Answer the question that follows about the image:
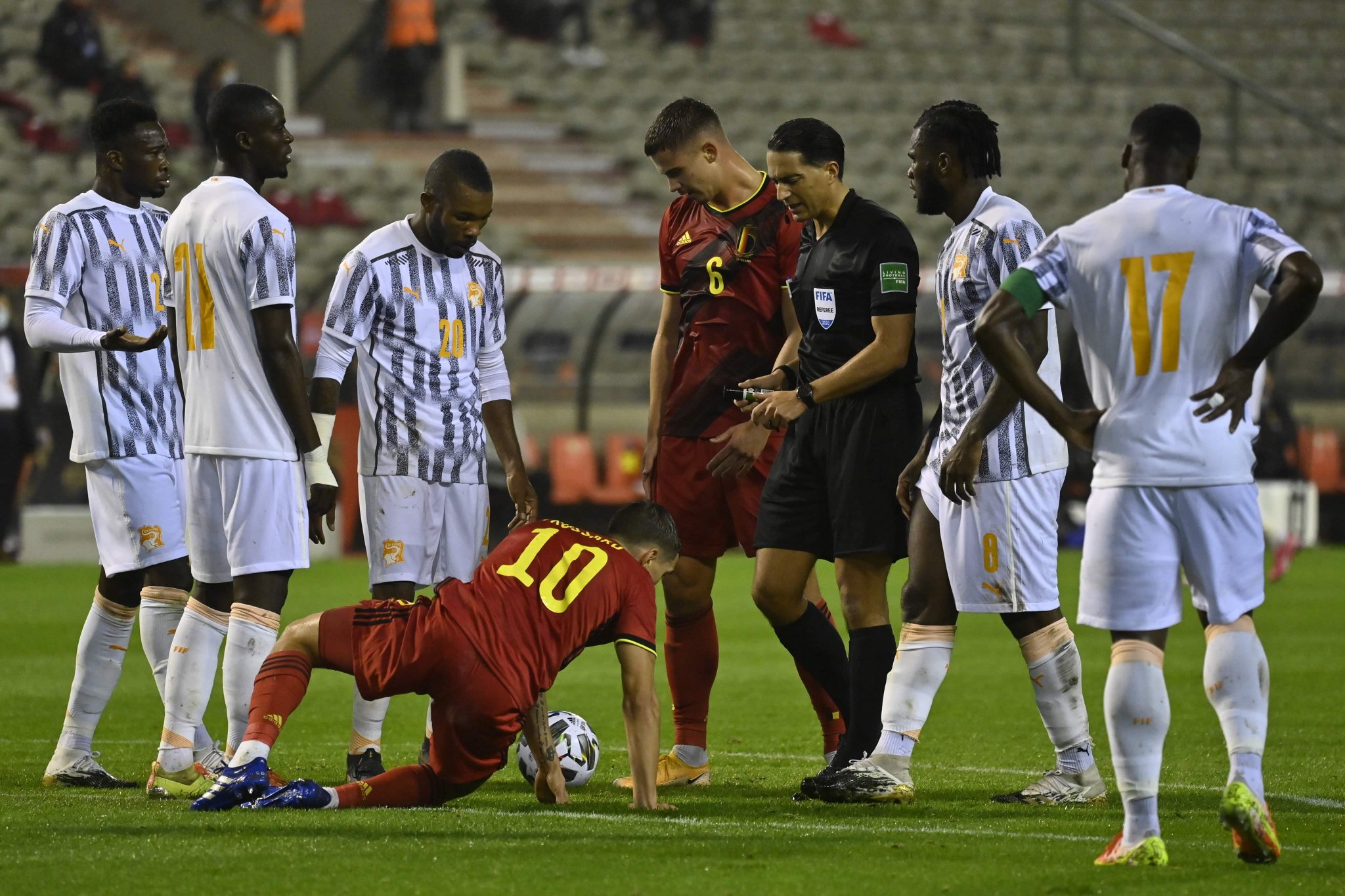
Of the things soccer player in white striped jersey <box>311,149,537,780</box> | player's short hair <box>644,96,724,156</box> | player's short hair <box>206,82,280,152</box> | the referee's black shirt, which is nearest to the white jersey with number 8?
player's short hair <box>206,82,280,152</box>

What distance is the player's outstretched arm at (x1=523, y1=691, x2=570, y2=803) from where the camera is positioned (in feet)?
16.5

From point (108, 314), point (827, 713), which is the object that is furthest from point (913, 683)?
point (108, 314)

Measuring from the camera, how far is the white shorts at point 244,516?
5.17m

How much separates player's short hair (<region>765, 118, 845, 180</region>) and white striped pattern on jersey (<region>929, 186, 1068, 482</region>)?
454mm

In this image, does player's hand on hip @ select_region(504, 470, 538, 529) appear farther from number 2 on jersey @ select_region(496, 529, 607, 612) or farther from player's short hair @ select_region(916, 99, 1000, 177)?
player's short hair @ select_region(916, 99, 1000, 177)

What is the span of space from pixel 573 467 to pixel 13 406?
476cm

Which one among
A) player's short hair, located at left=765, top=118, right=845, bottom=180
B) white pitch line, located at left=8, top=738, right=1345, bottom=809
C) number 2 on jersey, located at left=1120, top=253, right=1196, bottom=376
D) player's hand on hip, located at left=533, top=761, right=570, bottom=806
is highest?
player's short hair, located at left=765, top=118, right=845, bottom=180

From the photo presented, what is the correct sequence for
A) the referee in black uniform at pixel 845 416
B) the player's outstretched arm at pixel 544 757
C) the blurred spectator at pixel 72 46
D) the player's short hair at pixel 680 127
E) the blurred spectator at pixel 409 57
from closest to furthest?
1. the player's outstretched arm at pixel 544 757
2. the referee in black uniform at pixel 845 416
3. the player's short hair at pixel 680 127
4. the blurred spectator at pixel 72 46
5. the blurred spectator at pixel 409 57

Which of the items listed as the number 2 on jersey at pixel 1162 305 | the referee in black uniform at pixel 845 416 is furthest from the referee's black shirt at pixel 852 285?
the number 2 on jersey at pixel 1162 305

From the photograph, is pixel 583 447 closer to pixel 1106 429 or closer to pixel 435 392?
pixel 435 392

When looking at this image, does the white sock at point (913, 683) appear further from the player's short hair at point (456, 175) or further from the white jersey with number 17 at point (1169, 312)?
the player's short hair at point (456, 175)

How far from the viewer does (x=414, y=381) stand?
5.60 metres

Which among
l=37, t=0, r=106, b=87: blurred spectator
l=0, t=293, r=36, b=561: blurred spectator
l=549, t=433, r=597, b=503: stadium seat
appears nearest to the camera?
l=0, t=293, r=36, b=561: blurred spectator

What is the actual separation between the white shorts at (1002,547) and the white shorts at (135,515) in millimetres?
2346
